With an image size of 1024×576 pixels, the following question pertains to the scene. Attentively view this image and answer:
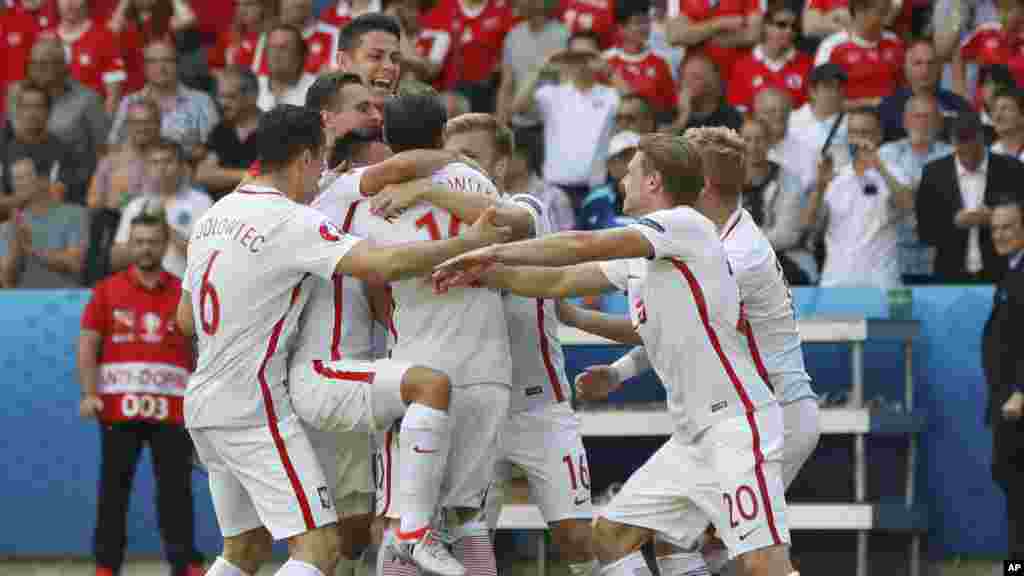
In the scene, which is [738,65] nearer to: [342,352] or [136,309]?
[136,309]

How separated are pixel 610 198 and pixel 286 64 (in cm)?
298

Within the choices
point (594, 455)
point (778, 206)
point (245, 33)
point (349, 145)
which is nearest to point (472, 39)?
point (245, 33)

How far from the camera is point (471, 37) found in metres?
15.3

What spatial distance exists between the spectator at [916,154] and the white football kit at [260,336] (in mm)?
6013

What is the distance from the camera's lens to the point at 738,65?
14539 millimetres

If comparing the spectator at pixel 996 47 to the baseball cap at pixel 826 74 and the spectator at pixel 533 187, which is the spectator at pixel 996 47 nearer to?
the baseball cap at pixel 826 74

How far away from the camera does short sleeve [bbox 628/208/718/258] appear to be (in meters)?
7.46

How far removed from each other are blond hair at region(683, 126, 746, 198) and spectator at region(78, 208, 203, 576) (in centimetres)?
465

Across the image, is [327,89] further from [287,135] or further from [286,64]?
[286,64]

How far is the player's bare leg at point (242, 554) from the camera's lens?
313 inches

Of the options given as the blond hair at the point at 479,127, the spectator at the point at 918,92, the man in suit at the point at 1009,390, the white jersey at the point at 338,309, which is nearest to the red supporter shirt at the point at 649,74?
the spectator at the point at 918,92

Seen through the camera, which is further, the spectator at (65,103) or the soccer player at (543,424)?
the spectator at (65,103)

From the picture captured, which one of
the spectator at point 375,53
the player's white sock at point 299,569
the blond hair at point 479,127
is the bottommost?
the player's white sock at point 299,569

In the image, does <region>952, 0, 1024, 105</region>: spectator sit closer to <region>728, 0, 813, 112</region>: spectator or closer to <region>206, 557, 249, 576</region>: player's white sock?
<region>728, 0, 813, 112</region>: spectator
